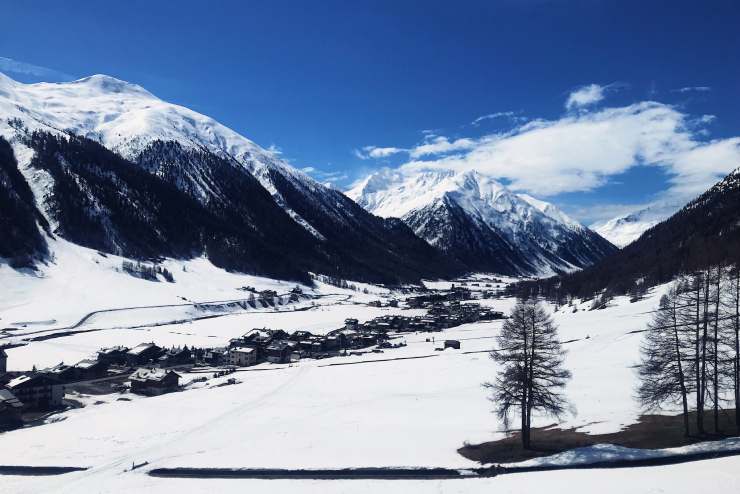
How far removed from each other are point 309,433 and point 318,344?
204ft

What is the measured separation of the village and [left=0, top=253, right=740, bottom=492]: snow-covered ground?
12.2 ft

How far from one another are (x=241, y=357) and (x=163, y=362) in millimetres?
11504

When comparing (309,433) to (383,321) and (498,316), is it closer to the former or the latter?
(383,321)

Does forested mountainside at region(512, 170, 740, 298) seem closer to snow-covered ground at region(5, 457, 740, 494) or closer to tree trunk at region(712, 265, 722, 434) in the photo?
tree trunk at region(712, 265, 722, 434)

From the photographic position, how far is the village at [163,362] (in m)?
56.6

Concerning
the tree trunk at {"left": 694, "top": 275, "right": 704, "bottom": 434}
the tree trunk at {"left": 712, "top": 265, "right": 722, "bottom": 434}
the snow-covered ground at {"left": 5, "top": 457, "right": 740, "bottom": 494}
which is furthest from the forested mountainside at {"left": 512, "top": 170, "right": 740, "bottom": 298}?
the snow-covered ground at {"left": 5, "top": 457, "right": 740, "bottom": 494}

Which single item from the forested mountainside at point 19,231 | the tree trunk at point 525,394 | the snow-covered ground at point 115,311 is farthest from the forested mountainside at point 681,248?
the forested mountainside at point 19,231

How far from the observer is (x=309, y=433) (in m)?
38.1

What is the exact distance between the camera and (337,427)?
3931 centimetres

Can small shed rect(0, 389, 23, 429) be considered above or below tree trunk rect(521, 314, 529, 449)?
below

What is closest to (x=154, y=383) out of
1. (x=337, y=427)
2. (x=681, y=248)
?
(x=337, y=427)

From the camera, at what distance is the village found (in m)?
56.6

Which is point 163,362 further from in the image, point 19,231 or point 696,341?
point 19,231

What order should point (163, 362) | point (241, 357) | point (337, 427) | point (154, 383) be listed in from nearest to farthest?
point (337, 427), point (154, 383), point (163, 362), point (241, 357)
